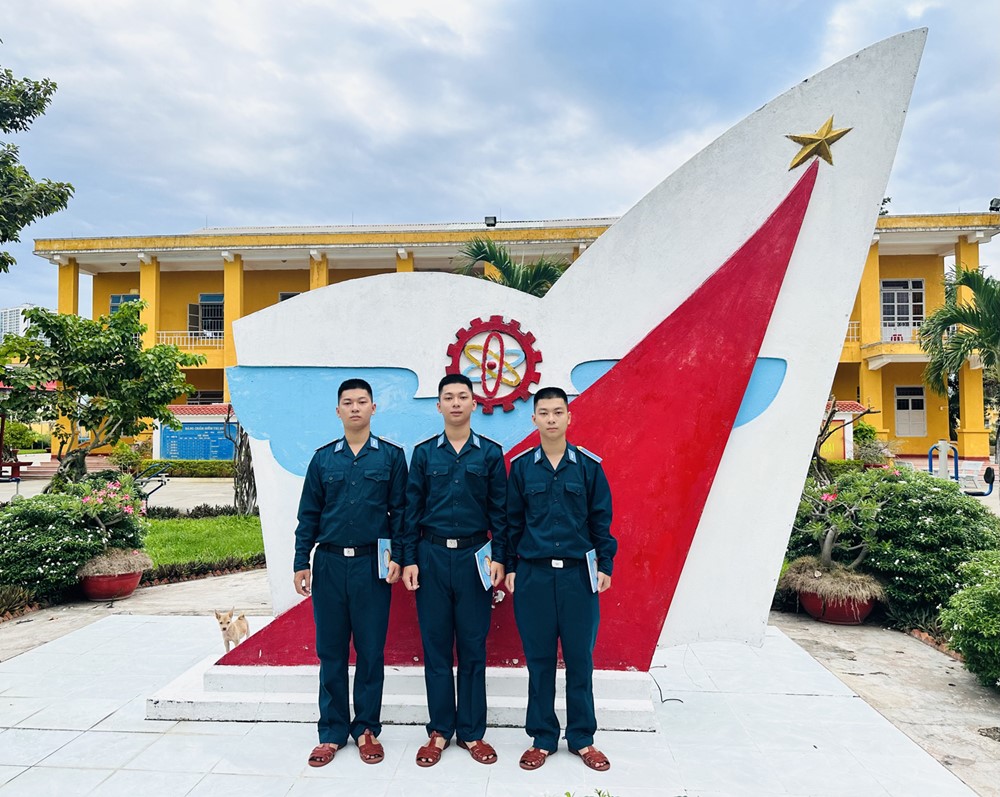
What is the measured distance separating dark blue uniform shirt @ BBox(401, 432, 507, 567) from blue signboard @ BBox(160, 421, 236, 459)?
15557mm

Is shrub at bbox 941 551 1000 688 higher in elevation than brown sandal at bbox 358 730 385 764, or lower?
higher

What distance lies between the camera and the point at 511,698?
3.31m

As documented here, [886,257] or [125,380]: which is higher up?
[886,257]

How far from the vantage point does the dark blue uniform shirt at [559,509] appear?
9.30ft

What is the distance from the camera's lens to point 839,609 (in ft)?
17.5

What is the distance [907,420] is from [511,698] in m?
19.3

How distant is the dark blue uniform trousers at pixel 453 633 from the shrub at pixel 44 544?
170 inches

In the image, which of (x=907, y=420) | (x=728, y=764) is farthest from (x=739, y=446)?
(x=907, y=420)

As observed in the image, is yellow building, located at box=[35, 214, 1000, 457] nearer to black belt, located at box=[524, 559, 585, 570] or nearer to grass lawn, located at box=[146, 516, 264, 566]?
grass lawn, located at box=[146, 516, 264, 566]

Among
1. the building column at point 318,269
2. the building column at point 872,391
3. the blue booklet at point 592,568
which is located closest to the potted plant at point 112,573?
the blue booklet at point 592,568

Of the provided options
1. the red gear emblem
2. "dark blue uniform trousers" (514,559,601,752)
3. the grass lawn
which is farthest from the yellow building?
"dark blue uniform trousers" (514,559,601,752)

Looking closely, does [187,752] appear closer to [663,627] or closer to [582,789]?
[582,789]

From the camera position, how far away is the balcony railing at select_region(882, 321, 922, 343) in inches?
698

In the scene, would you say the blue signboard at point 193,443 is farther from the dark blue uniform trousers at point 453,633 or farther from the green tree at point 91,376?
the dark blue uniform trousers at point 453,633
